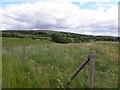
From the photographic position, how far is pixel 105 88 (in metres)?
7.19

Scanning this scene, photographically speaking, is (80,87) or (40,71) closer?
(80,87)

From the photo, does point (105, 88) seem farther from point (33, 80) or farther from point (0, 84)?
point (0, 84)

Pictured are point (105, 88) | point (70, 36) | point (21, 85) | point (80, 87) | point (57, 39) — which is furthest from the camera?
point (70, 36)

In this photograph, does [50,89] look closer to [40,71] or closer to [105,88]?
[40,71]

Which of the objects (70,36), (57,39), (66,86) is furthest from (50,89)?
(70,36)

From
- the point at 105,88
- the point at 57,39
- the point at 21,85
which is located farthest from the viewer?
the point at 57,39

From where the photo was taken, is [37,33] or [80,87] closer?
[80,87]

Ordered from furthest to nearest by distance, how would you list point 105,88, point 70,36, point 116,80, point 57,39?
point 70,36 < point 57,39 < point 116,80 < point 105,88

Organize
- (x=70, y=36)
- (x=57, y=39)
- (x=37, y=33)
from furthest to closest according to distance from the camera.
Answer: (x=37, y=33) → (x=70, y=36) → (x=57, y=39)

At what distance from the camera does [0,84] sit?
6.46 metres

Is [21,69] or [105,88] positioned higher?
[21,69]

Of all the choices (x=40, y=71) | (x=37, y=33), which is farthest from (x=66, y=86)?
(x=37, y=33)

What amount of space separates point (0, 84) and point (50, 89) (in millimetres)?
1184

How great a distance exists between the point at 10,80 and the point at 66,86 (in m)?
1.30
